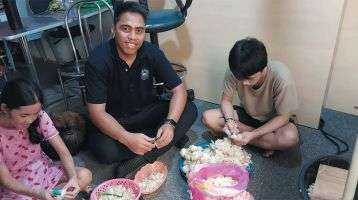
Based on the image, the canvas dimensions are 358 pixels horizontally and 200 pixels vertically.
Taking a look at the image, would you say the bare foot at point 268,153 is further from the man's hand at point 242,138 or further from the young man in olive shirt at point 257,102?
the man's hand at point 242,138

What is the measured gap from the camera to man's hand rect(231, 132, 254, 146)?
1.73 meters

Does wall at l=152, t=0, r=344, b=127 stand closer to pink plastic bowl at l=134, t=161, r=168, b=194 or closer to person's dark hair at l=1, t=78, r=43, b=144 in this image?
pink plastic bowl at l=134, t=161, r=168, b=194

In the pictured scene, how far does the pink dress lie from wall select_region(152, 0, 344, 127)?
1.25 m

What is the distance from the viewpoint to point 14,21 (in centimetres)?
221

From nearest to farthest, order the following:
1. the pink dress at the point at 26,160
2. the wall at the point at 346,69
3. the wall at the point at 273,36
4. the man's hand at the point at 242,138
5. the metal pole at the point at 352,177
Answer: the metal pole at the point at 352,177
the pink dress at the point at 26,160
the man's hand at the point at 242,138
the wall at the point at 273,36
the wall at the point at 346,69

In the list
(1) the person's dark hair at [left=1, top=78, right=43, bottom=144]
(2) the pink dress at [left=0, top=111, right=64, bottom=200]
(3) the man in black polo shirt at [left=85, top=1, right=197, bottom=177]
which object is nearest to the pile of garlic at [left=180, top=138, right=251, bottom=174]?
(3) the man in black polo shirt at [left=85, top=1, right=197, bottom=177]

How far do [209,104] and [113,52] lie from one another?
1.03 meters

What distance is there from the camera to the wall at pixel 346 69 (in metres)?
1.99

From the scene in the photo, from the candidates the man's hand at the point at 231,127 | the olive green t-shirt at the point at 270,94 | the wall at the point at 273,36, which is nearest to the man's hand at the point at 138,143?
the man's hand at the point at 231,127

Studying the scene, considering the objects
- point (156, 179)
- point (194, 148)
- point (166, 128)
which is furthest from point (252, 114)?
point (156, 179)

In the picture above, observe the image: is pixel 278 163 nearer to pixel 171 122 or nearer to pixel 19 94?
pixel 171 122

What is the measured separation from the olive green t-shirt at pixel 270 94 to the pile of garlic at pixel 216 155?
0.26 meters

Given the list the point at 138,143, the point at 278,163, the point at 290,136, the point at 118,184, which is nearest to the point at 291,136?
the point at 290,136

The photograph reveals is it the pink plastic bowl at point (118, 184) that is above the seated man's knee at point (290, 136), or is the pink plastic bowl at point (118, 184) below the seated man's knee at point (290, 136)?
below
